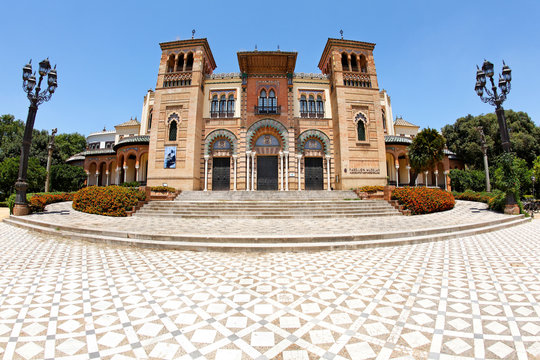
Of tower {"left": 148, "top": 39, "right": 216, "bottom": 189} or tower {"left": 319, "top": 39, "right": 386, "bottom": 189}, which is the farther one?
tower {"left": 319, "top": 39, "right": 386, "bottom": 189}

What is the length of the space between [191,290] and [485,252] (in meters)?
6.29

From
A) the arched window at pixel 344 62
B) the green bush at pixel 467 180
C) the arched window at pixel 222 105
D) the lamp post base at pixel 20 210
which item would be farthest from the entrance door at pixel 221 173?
the green bush at pixel 467 180

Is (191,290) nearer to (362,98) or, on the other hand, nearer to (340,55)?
(362,98)

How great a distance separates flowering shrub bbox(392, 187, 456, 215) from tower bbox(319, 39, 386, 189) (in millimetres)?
6094

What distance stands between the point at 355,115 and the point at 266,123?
25.4ft

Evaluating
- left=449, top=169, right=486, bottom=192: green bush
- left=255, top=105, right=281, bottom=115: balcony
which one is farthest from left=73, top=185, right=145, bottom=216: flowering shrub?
left=449, top=169, right=486, bottom=192: green bush

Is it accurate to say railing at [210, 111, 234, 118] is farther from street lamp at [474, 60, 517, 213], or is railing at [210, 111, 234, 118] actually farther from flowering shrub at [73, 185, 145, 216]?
street lamp at [474, 60, 517, 213]

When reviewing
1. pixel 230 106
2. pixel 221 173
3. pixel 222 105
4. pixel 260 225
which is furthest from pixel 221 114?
pixel 260 225

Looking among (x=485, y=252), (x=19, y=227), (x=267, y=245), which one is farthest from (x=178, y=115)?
(x=485, y=252)

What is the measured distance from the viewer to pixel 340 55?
21.1m

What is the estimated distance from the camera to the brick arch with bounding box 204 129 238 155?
67.0 ft

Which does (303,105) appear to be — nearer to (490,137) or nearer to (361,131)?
(361,131)

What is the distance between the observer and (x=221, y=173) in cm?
2044

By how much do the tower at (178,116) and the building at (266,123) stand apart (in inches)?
3.3
